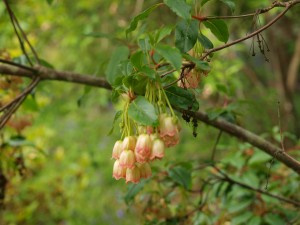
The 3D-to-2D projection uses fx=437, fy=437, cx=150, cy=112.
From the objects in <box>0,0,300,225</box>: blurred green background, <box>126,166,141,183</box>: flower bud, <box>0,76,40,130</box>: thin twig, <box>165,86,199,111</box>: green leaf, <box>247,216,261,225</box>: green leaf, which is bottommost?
<box>247,216,261,225</box>: green leaf

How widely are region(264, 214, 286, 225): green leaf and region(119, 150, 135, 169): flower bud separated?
2.98 feet

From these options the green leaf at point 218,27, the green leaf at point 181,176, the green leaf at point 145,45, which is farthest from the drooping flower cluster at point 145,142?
the green leaf at point 181,176

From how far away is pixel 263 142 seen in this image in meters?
1.44

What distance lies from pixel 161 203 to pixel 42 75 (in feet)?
2.32

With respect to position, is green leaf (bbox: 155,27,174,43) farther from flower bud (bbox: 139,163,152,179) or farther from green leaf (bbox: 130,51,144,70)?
flower bud (bbox: 139,163,152,179)

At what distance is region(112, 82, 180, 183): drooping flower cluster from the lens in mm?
932

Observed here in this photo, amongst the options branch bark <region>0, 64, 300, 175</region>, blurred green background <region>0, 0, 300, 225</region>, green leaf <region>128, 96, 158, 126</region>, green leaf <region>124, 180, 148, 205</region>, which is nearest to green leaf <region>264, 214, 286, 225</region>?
branch bark <region>0, 64, 300, 175</region>

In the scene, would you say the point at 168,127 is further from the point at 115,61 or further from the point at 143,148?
the point at 115,61

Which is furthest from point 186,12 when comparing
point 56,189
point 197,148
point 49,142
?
point 49,142

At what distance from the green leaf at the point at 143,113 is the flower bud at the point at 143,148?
0.04 m

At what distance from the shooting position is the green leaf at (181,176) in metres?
1.55

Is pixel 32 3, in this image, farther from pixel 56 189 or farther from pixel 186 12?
pixel 186 12

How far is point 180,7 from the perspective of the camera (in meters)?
0.94

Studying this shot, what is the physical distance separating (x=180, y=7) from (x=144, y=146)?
31cm
